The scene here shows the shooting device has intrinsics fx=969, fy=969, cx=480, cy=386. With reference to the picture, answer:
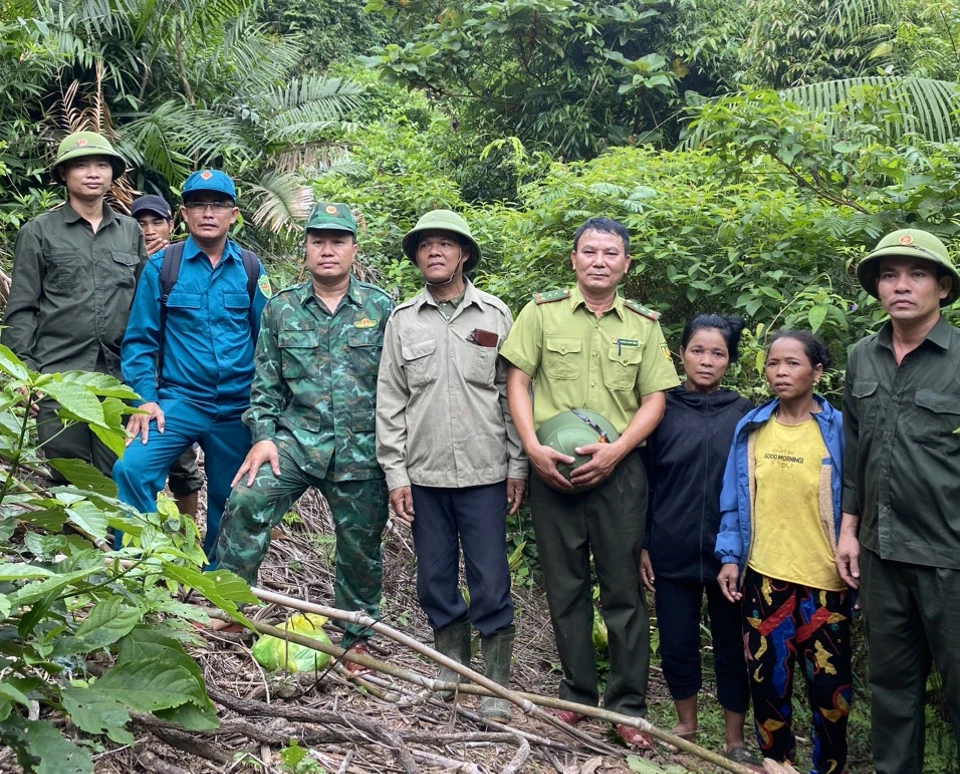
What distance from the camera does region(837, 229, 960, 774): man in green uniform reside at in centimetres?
336

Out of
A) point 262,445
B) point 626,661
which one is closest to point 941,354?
point 626,661

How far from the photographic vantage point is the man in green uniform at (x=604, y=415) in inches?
157

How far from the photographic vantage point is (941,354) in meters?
3.47

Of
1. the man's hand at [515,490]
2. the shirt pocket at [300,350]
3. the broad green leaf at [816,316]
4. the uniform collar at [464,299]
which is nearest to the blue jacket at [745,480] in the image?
the broad green leaf at [816,316]

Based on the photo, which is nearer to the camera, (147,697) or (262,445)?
(147,697)

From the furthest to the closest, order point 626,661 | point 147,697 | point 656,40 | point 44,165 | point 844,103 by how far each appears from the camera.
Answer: point 656,40
point 44,165
point 844,103
point 626,661
point 147,697

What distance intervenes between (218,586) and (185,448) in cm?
211

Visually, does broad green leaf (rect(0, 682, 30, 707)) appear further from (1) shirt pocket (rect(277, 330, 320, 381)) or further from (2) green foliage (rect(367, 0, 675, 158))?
(2) green foliage (rect(367, 0, 675, 158))

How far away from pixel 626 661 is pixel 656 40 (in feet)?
26.7

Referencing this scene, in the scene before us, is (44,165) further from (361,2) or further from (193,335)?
(361,2)

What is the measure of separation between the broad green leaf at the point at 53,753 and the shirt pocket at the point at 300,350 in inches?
84.1

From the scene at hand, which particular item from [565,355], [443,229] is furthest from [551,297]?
[443,229]

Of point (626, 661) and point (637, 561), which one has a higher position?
point (637, 561)

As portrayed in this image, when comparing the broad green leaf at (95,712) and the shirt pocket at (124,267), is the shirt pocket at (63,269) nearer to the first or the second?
the shirt pocket at (124,267)
